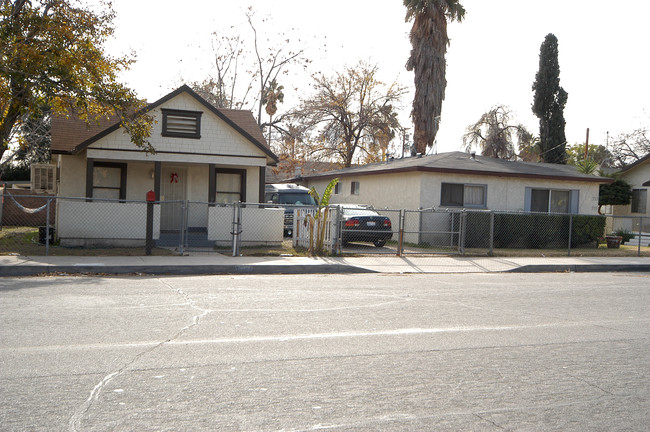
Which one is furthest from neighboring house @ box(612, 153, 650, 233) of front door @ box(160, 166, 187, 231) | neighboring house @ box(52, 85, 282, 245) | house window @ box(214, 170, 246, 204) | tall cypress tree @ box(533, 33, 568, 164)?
front door @ box(160, 166, 187, 231)

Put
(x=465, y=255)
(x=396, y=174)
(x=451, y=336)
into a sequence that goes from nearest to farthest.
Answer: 1. (x=451, y=336)
2. (x=465, y=255)
3. (x=396, y=174)

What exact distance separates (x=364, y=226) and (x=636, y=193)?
20.2 m

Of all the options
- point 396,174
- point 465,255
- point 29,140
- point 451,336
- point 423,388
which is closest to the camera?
point 423,388

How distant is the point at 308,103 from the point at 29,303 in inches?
1250

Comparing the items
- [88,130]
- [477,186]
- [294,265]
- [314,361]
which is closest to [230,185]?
[88,130]

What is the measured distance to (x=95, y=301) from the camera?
8820 mm

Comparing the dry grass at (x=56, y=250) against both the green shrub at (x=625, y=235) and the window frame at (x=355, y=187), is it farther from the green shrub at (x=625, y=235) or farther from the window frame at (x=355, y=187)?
the green shrub at (x=625, y=235)

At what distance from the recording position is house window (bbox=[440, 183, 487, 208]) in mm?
22281

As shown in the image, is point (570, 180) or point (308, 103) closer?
point (570, 180)

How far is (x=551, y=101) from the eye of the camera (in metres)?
42.3

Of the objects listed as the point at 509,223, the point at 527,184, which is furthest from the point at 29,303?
the point at 527,184

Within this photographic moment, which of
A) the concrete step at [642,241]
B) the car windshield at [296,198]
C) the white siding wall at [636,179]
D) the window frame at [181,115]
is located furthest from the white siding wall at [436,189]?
the white siding wall at [636,179]

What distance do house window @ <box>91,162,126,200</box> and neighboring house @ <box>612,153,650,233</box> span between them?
23863 millimetres

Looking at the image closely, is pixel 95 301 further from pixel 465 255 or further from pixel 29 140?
pixel 29 140
